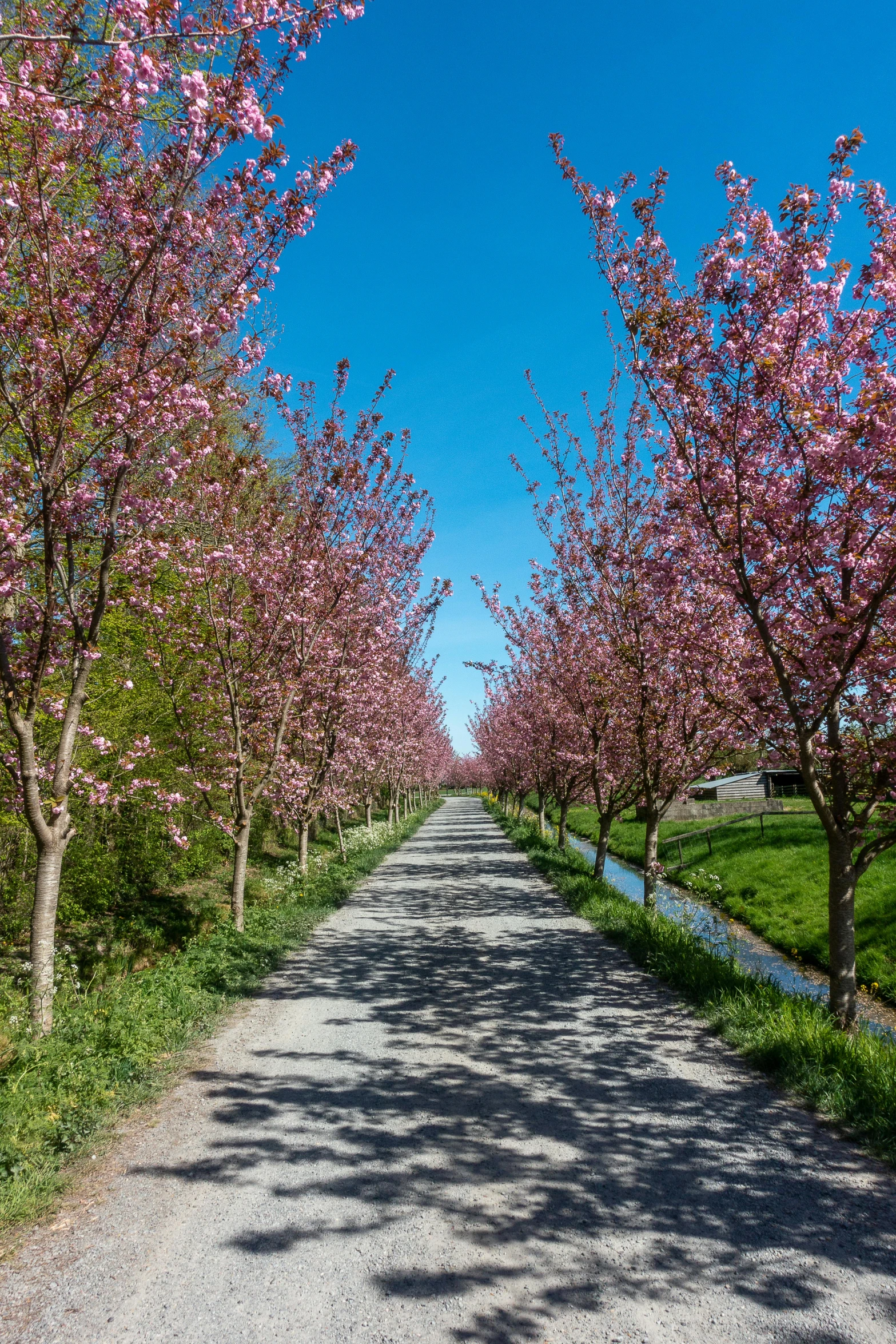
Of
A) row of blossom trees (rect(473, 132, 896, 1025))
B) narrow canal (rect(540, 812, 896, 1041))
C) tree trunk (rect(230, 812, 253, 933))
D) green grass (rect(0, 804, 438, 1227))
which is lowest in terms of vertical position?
narrow canal (rect(540, 812, 896, 1041))

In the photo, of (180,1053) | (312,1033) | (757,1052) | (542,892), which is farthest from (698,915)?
(180,1053)

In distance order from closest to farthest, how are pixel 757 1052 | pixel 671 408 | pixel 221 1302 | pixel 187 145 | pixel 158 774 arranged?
pixel 221 1302 < pixel 187 145 < pixel 757 1052 < pixel 671 408 < pixel 158 774

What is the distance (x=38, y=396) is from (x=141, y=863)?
8960 mm

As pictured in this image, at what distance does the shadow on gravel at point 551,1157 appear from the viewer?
3.11 m

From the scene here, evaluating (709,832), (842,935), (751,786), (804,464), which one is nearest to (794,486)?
(804,464)

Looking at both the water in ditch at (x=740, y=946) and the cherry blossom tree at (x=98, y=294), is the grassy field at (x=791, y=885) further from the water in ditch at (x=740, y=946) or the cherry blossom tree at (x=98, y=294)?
the cherry blossom tree at (x=98, y=294)

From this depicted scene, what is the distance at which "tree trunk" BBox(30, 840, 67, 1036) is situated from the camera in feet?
17.3

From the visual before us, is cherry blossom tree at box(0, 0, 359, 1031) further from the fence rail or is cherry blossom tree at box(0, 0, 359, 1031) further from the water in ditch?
the fence rail

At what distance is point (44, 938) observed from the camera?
539 cm

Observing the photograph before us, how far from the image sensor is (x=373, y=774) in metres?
25.2

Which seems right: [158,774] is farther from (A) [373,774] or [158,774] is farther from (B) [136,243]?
(A) [373,774]

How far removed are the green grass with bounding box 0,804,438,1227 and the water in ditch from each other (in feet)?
19.6

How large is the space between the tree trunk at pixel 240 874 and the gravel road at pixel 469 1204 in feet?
10.4

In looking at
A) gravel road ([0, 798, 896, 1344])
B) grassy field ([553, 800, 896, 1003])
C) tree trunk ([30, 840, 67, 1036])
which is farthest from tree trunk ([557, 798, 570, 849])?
tree trunk ([30, 840, 67, 1036])
